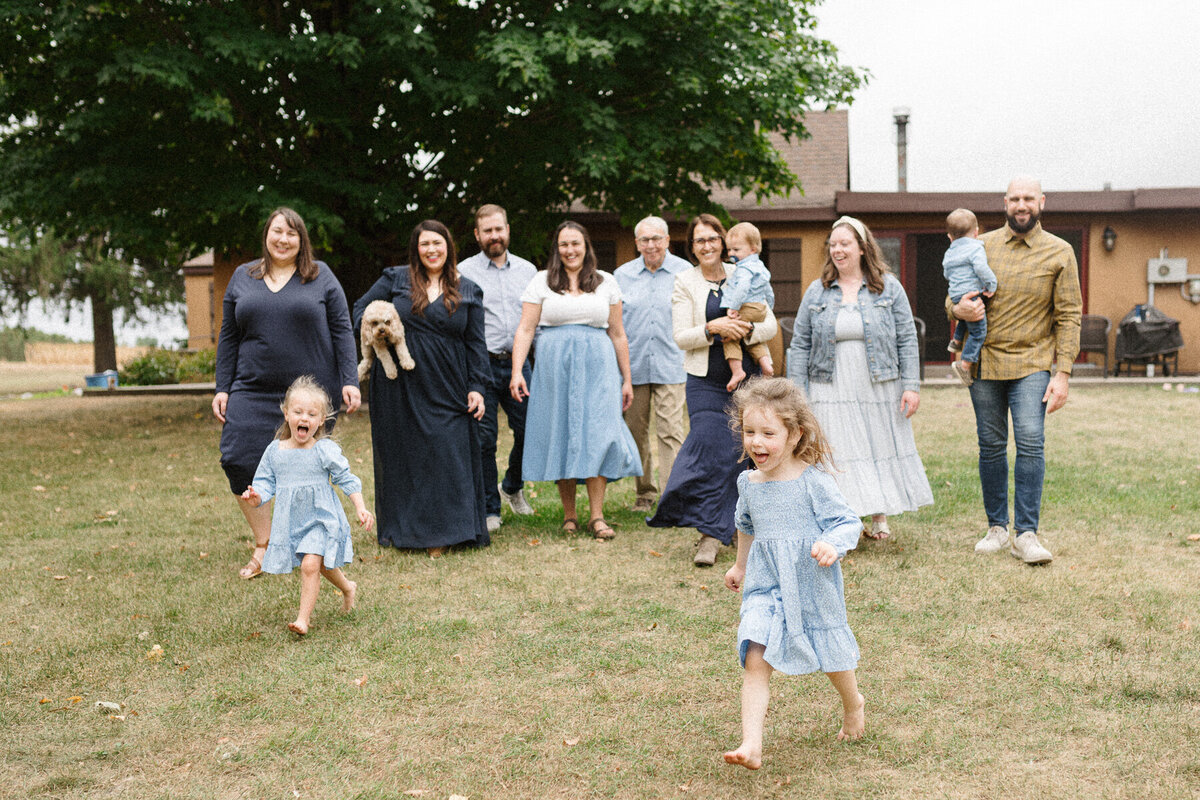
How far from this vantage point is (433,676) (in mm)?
4031

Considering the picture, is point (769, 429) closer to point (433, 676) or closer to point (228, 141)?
point (433, 676)

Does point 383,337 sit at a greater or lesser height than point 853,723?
greater

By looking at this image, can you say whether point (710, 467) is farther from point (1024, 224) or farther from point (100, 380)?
point (100, 380)

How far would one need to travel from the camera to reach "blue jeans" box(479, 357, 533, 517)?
7109mm

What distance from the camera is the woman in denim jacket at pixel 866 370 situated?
19.3 ft

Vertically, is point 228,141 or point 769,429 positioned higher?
point 228,141

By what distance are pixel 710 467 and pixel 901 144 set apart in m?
27.7

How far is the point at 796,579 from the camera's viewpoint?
3213 millimetres

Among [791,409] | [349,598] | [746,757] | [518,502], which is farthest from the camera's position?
[518,502]

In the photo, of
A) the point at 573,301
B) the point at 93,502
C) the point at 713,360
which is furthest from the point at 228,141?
the point at 713,360

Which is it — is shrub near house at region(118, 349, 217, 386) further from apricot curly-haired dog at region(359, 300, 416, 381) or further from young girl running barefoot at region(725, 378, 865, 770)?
young girl running barefoot at region(725, 378, 865, 770)

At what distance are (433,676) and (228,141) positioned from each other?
39.4 feet

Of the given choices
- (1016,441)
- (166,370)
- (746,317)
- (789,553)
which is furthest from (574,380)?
(166,370)

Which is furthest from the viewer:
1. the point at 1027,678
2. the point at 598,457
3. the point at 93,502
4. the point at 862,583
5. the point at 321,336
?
the point at 93,502
